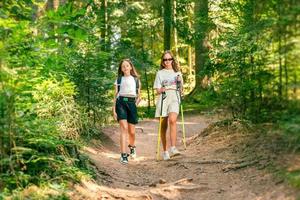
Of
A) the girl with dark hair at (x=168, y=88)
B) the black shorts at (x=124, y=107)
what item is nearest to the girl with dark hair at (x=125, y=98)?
the black shorts at (x=124, y=107)

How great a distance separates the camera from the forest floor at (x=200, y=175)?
7.27 metres

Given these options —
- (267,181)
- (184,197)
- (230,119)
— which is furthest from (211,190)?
(230,119)

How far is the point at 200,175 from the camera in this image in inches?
358

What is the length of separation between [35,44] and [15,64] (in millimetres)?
431

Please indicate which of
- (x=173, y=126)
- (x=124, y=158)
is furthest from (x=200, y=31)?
(x=124, y=158)

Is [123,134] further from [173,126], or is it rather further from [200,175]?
[200,175]

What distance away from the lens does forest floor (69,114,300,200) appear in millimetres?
7274

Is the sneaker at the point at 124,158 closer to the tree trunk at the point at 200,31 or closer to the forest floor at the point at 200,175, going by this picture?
the forest floor at the point at 200,175

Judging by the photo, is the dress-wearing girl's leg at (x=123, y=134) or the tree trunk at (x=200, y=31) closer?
the dress-wearing girl's leg at (x=123, y=134)

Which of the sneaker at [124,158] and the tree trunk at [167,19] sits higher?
the tree trunk at [167,19]

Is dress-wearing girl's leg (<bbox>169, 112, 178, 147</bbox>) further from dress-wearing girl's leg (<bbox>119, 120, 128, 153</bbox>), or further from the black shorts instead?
dress-wearing girl's leg (<bbox>119, 120, 128, 153</bbox>)

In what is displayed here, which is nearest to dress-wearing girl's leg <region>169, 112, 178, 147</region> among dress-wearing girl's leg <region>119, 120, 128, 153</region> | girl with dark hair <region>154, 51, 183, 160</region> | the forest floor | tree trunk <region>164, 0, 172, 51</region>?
girl with dark hair <region>154, 51, 183, 160</region>

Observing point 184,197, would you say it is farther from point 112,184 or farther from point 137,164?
point 137,164

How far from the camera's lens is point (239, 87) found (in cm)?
1077
